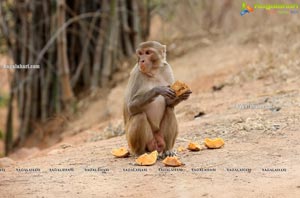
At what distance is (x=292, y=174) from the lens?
5.32 m

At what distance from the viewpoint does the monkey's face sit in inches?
242

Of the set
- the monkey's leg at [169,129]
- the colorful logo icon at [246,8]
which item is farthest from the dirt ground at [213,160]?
the colorful logo icon at [246,8]

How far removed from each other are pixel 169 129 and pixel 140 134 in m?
0.30

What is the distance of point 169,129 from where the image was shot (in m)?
6.33

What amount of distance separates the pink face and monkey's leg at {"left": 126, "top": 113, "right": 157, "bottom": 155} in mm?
439

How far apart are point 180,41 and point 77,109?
327 cm

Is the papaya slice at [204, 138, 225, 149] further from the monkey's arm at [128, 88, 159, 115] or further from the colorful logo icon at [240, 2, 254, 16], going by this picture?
the colorful logo icon at [240, 2, 254, 16]

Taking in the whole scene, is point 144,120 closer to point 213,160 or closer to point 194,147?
point 194,147

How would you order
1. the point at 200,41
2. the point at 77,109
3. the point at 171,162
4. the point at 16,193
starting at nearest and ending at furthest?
the point at 16,193 → the point at 171,162 → the point at 77,109 → the point at 200,41

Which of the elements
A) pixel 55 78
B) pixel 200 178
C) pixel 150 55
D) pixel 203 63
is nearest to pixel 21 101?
pixel 55 78

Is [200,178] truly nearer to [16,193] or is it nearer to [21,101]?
[16,193]

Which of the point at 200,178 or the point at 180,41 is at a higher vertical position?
the point at 180,41

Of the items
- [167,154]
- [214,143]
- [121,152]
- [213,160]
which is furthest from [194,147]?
[121,152]

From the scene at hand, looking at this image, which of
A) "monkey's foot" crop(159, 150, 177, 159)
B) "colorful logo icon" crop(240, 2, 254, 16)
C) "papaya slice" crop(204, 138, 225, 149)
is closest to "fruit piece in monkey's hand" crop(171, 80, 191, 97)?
"monkey's foot" crop(159, 150, 177, 159)
